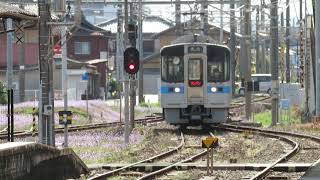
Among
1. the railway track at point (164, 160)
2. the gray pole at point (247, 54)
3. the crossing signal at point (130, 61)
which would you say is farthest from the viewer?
the gray pole at point (247, 54)

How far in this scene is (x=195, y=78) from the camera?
24.9 m

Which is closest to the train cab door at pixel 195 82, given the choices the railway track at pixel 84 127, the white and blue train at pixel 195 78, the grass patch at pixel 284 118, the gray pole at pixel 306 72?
the white and blue train at pixel 195 78

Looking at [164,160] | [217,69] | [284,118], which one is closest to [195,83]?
[217,69]

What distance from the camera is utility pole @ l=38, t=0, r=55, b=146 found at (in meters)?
15.1

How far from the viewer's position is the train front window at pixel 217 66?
25.0 m

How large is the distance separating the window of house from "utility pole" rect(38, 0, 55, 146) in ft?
212

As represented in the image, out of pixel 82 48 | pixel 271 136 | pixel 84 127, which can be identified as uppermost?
pixel 82 48

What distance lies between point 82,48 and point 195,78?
56262 millimetres

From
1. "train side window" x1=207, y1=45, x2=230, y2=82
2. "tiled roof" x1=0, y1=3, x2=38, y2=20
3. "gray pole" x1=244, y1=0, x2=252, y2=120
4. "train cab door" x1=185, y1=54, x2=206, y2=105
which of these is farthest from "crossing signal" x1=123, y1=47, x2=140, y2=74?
"gray pole" x1=244, y1=0, x2=252, y2=120

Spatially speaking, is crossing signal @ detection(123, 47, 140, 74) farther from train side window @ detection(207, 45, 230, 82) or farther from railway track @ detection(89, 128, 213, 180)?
train side window @ detection(207, 45, 230, 82)

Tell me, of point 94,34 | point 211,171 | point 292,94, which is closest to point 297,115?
point 292,94

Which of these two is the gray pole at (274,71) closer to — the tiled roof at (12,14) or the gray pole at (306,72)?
the gray pole at (306,72)

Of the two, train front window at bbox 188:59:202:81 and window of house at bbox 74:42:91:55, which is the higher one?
window of house at bbox 74:42:91:55

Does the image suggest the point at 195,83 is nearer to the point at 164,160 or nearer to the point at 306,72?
the point at 164,160
